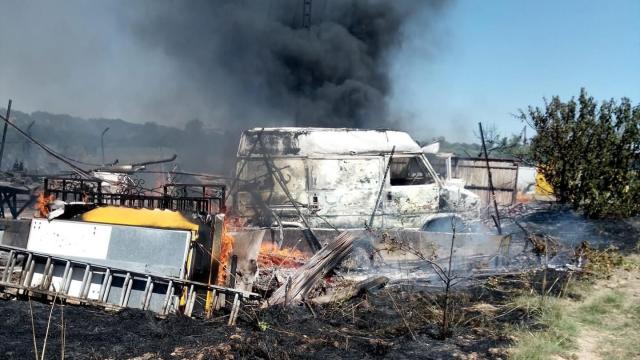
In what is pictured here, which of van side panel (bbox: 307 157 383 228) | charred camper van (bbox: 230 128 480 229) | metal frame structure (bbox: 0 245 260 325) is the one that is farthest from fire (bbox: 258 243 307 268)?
metal frame structure (bbox: 0 245 260 325)

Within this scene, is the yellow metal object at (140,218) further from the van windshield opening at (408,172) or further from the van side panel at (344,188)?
the van windshield opening at (408,172)

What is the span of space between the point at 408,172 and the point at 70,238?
22.6 ft

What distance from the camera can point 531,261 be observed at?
8.15 meters

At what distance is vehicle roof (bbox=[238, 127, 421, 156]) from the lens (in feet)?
32.1

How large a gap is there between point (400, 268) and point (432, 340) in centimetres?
331

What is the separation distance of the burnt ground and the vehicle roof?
389cm

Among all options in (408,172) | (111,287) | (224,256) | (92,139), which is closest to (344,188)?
(408,172)

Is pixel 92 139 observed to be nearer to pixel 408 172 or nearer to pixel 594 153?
pixel 408 172

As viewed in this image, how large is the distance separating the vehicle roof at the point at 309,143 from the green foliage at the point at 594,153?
12.4 ft

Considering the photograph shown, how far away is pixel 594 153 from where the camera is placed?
1016 cm

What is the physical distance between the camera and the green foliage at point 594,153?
10125 millimetres

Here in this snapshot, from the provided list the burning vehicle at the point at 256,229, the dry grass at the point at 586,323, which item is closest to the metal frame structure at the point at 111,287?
the burning vehicle at the point at 256,229

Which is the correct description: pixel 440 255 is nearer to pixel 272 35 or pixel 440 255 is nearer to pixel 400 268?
pixel 400 268

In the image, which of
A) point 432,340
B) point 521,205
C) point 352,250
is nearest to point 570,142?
point 521,205
